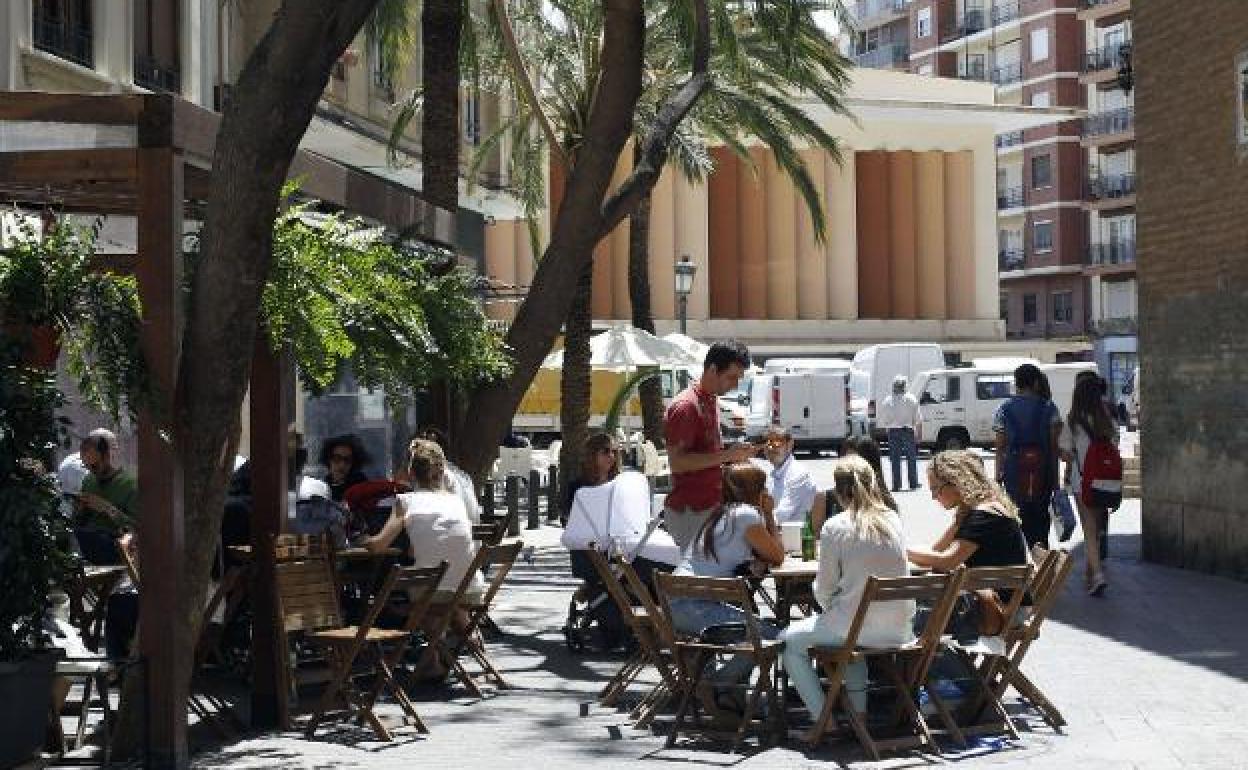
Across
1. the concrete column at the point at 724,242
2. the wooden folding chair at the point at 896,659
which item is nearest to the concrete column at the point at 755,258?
the concrete column at the point at 724,242

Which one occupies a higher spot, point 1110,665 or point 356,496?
point 356,496

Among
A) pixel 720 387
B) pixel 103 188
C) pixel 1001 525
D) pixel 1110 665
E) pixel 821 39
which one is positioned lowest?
pixel 1110 665

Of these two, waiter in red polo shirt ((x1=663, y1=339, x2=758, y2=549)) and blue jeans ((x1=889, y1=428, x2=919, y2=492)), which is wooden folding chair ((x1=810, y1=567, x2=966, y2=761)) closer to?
waiter in red polo shirt ((x1=663, y1=339, x2=758, y2=549))

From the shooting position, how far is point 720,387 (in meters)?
11.2

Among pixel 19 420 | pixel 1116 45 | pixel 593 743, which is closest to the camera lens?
pixel 19 420

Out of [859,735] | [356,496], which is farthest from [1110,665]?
[356,496]

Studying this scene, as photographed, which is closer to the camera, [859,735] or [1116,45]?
[859,735]

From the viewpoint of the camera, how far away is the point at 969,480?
9.81m

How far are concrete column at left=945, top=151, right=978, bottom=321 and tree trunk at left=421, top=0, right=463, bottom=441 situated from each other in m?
51.0

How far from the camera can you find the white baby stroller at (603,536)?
12.3 meters

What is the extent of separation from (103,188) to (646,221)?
21332 mm

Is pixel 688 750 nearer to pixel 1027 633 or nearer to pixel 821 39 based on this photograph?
pixel 1027 633

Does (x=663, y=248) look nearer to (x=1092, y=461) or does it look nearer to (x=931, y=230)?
(x=931, y=230)

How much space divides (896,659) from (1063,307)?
7651cm
